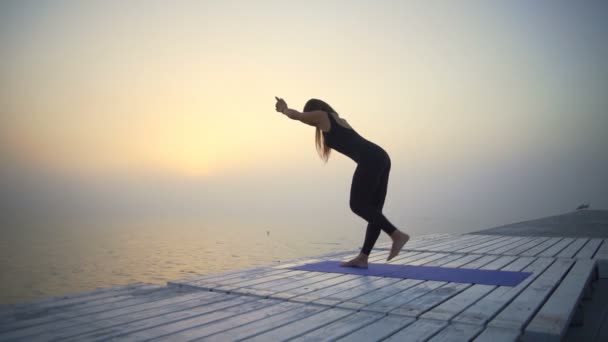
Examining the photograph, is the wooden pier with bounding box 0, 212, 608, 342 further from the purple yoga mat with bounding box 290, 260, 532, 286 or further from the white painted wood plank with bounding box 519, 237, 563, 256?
the white painted wood plank with bounding box 519, 237, 563, 256

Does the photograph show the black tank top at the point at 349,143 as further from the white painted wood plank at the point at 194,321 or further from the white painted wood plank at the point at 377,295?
the white painted wood plank at the point at 194,321

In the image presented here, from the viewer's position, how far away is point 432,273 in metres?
3.26

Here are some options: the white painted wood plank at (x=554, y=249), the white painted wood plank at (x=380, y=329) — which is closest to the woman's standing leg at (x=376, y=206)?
the white painted wood plank at (x=380, y=329)

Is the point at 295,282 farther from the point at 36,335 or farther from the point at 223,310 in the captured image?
the point at 36,335

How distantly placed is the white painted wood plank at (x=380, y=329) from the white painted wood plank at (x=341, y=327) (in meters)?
0.03

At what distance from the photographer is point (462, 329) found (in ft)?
5.79

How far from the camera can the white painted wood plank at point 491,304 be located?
191cm

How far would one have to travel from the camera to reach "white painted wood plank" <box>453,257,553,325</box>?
1.91 metres

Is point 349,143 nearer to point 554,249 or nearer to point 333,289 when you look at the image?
point 333,289

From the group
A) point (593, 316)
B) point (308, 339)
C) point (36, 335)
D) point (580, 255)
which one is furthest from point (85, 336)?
point (580, 255)

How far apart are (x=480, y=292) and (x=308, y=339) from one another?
1.34m

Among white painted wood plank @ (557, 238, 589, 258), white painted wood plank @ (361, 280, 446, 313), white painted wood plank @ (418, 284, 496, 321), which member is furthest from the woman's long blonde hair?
white painted wood plank @ (557, 238, 589, 258)

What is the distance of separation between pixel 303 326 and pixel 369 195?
1.92 m

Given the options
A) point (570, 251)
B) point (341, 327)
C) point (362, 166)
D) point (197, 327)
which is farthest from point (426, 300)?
point (570, 251)
